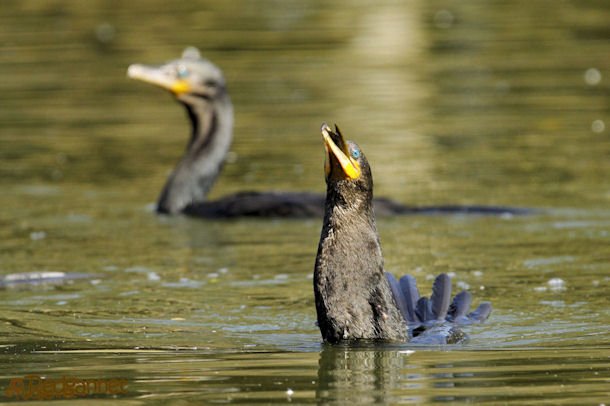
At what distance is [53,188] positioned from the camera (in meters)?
15.3

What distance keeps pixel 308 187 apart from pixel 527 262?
13.3 ft

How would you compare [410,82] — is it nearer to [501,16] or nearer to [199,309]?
[501,16]

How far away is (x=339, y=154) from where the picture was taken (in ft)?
25.0

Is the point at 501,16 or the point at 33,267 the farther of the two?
the point at 501,16

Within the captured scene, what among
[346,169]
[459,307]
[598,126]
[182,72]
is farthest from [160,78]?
[346,169]

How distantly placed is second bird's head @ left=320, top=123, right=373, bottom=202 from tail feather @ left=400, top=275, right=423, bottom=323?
1085mm

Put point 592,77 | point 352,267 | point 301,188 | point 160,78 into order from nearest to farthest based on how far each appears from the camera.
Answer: point 352,267
point 160,78
point 301,188
point 592,77

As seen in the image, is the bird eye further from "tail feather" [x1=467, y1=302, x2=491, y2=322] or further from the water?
"tail feather" [x1=467, y1=302, x2=491, y2=322]

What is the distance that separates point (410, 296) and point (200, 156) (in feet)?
19.4

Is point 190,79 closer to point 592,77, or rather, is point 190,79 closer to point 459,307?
point 459,307

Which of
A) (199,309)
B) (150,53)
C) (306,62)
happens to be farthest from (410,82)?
(199,309)

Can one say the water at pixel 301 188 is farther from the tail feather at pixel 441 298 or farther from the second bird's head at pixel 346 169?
the second bird's head at pixel 346 169

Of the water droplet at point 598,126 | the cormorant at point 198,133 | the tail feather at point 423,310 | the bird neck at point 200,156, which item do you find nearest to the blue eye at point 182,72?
the cormorant at point 198,133

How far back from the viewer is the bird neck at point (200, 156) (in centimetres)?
1424
